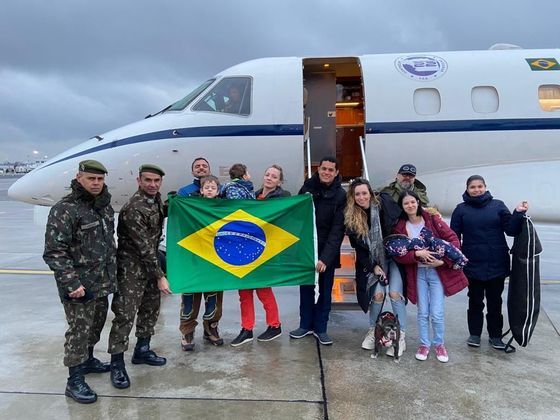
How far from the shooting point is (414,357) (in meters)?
4.90

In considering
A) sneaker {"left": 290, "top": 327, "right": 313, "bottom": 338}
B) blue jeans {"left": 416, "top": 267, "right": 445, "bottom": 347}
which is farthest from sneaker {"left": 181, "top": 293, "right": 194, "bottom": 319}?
blue jeans {"left": 416, "top": 267, "right": 445, "bottom": 347}

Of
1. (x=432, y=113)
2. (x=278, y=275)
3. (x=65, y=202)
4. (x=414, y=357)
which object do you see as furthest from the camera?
(x=432, y=113)

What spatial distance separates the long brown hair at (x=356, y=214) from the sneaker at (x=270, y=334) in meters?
1.58

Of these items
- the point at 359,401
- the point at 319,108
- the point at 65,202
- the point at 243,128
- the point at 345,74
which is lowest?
the point at 359,401

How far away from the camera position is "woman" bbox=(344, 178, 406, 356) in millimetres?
4797

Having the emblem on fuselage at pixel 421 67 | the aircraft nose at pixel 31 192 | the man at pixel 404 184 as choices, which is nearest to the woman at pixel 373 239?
the man at pixel 404 184

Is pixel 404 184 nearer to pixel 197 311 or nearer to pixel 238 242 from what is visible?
pixel 238 242

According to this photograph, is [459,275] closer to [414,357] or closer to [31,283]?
[414,357]

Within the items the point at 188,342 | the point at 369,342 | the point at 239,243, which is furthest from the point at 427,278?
the point at 188,342

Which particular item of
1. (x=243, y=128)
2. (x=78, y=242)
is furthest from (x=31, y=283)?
(x=78, y=242)

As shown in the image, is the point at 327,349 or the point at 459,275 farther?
the point at 327,349

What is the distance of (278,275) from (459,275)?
196 cm

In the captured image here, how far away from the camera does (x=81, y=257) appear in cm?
382

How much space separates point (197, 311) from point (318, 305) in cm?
139
